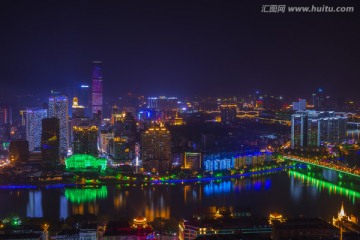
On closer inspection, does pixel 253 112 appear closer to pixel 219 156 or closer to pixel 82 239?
pixel 219 156

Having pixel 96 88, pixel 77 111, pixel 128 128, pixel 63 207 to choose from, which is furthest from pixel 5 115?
pixel 63 207

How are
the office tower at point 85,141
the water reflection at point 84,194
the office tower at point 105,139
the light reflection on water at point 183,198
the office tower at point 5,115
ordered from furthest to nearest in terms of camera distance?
1. the office tower at point 5,115
2. the office tower at point 105,139
3. the office tower at point 85,141
4. the water reflection at point 84,194
5. the light reflection on water at point 183,198

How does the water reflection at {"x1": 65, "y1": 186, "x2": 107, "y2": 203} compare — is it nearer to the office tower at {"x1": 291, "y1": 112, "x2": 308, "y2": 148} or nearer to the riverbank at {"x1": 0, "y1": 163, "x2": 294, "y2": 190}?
the riverbank at {"x1": 0, "y1": 163, "x2": 294, "y2": 190}

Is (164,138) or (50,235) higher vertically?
(164,138)

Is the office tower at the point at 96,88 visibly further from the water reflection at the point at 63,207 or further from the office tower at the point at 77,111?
the water reflection at the point at 63,207

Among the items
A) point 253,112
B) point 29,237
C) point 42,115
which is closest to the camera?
point 29,237

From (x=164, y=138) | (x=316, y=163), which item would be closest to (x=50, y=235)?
(x=164, y=138)

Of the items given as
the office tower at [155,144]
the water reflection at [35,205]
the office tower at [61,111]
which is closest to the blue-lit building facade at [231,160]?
the office tower at [155,144]
